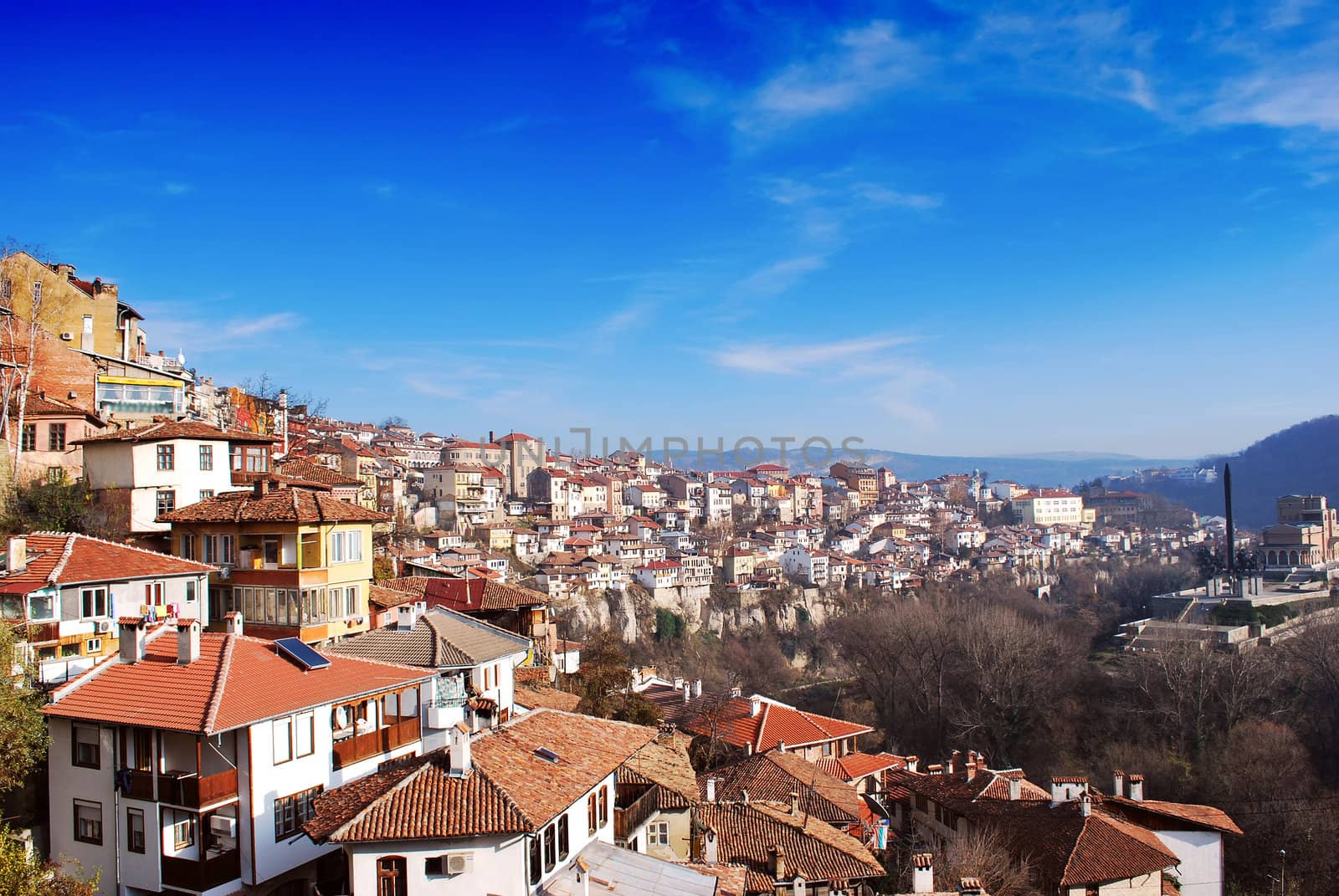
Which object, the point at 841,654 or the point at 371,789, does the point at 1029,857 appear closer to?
the point at 371,789

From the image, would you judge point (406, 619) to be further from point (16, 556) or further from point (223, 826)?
point (16, 556)

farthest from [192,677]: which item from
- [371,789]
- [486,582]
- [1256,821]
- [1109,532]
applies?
[1109,532]

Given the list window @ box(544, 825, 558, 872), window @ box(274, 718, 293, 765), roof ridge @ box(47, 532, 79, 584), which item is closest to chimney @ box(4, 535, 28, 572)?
roof ridge @ box(47, 532, 79, 584)

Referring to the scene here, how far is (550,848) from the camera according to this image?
10281 mm

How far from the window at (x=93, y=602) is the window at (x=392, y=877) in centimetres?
746

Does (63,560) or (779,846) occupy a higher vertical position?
(63,560)

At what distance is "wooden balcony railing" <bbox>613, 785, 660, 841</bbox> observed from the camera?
12672 mm

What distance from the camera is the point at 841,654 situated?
190ft

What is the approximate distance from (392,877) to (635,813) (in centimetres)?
452

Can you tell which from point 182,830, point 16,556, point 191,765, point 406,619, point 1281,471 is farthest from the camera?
point 1281,471

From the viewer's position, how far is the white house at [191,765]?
1055 centimetres

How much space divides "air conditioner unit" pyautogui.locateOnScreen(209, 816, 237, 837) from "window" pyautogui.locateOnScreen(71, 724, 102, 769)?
1.55 m

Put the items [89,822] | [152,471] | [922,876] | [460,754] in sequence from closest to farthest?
[460,754] < [89,822] < [922,876] < [152,471]

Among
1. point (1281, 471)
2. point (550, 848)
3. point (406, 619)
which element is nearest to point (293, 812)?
point (550, 848)
